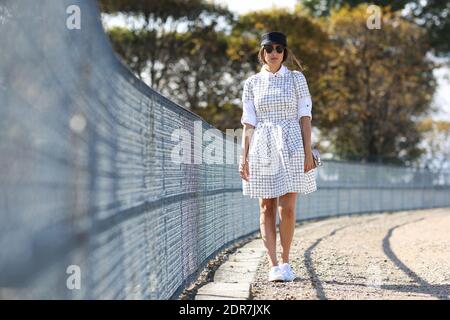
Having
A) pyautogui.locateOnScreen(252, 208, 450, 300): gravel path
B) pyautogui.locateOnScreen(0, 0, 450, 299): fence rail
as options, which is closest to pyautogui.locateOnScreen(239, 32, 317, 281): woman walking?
pyautogui.locateOnScreen(252, 208, 450, 300): gravel path

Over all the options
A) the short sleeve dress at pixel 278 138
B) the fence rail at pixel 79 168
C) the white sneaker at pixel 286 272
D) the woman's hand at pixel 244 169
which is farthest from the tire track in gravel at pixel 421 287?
the fence rail at pixel 79 168

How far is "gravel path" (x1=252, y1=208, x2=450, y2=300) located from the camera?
19.6 ft

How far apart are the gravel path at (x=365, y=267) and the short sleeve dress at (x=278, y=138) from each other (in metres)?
0.73

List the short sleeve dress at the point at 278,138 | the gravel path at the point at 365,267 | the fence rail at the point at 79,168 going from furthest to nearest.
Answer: the short sleeve dress at the point at 278,138 < the gravel path at the point at 365,267 < the fence rail at the point at 79,168

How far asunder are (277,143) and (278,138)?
0.04 metres

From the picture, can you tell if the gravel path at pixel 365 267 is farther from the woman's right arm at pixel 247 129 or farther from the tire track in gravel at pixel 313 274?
the woman's right arm at pixel 247 129

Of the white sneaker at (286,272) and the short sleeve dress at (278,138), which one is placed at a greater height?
the short sleeve dress at (278,138)

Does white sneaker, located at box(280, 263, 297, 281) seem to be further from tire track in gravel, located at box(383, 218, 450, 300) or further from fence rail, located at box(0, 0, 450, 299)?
fence rail, located at box(0, 0, 450, 299)

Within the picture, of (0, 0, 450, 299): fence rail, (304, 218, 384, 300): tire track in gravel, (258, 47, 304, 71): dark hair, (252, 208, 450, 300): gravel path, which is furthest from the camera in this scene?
(258, 47, 304, 71): dark hair

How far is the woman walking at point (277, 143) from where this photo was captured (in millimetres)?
6215

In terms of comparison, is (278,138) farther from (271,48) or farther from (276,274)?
(276,274)

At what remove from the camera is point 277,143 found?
20.4ft

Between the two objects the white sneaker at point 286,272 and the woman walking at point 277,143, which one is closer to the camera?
the woman walking at point 277,143

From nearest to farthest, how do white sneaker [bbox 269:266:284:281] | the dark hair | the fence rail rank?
the fence rail < white sneaker [bbox 269:266:284:281] < the dark hair
